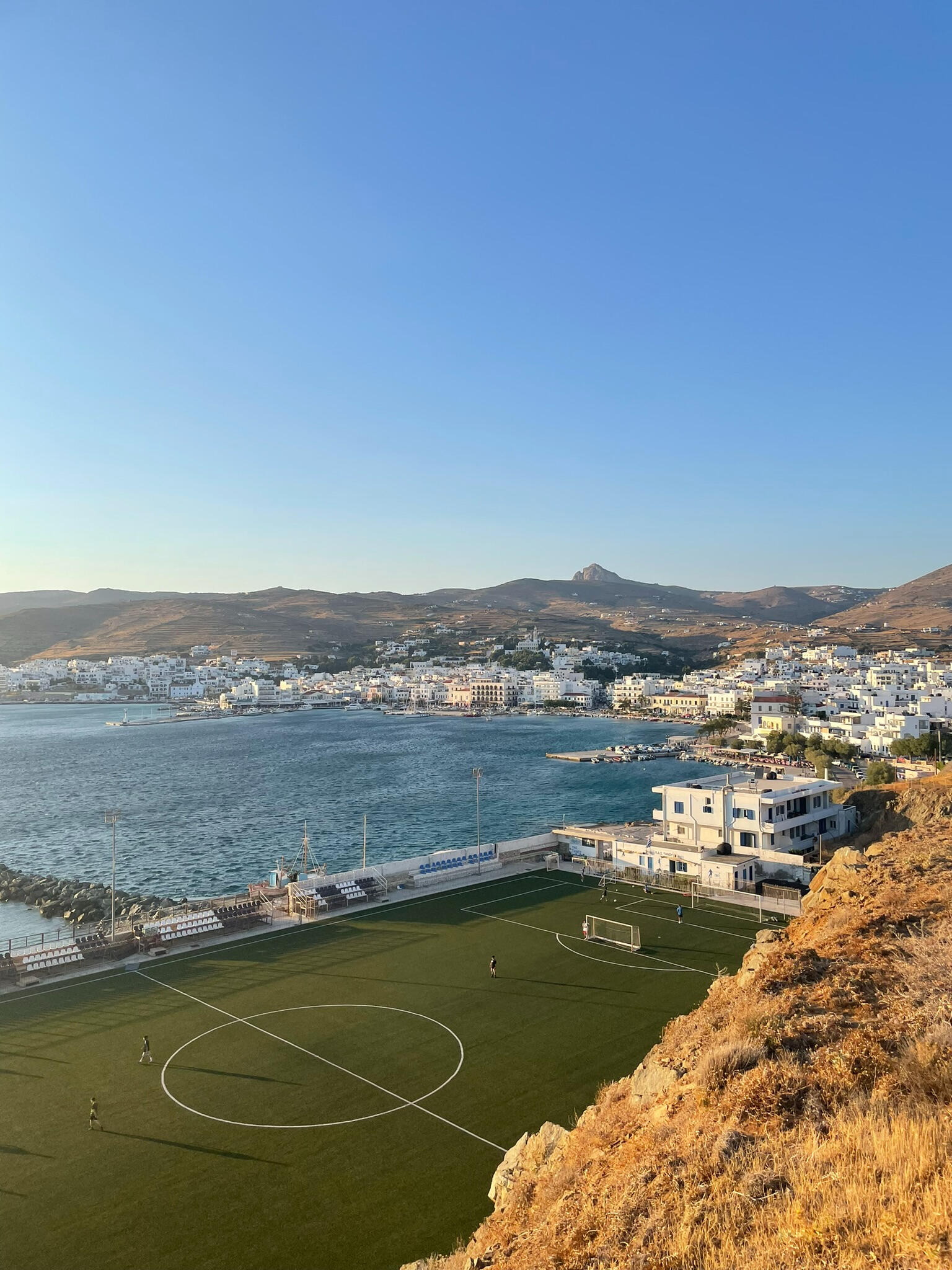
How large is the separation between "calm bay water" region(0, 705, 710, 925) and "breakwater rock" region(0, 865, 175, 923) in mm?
1802

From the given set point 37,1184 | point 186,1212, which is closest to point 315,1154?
point 186,1212

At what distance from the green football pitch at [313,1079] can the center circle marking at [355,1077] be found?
0.15 ft

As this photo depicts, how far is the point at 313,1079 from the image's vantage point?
1588cm

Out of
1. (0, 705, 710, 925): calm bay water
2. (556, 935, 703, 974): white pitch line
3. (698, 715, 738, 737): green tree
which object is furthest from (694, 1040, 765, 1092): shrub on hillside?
(698, 715, 738, 737): green tree

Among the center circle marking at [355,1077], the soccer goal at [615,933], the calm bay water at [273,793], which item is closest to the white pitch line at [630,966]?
the soccer goal at [615,933]


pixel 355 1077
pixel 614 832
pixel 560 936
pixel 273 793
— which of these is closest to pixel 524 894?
pixel 560 936

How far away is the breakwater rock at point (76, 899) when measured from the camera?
33844 mm

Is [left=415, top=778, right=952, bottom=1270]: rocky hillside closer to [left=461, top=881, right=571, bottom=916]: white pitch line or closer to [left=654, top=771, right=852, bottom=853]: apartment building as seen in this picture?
[left=461, top=881, right=571, bottom=916]: white pitch line

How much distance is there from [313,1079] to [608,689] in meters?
146

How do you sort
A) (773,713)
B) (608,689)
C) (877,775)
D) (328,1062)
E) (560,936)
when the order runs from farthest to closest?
1. (608,689)
2. (773,713)
3. (877,775)
4. (560,936)
5. (328,1062)

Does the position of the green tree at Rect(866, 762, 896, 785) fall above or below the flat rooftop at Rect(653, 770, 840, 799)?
below

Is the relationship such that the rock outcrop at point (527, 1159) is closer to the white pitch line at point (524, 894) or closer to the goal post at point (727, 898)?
the white pitch line at point (524, 894)

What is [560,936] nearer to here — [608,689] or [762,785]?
[762,785]

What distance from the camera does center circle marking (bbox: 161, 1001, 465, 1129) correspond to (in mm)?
14281
